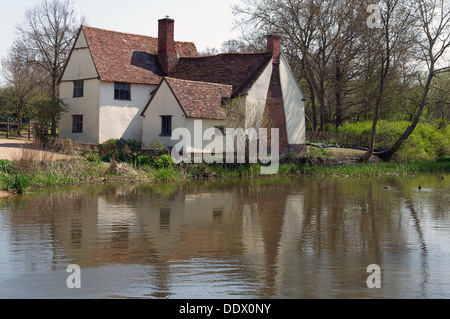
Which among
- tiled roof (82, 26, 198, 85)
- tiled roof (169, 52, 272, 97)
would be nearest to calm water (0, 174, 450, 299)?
tiled roof (169, 52, 272, 97)

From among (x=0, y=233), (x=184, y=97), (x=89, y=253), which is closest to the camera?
(x=89, y=253)

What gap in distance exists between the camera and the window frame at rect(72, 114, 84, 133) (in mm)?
37719

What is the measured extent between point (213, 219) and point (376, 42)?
83.4 ft

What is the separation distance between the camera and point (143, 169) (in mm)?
27391

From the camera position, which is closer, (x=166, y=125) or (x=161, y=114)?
(x=166, y=125)

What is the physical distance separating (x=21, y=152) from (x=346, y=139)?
86.7ft

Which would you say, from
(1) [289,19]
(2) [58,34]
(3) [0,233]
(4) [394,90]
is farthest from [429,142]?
(3) [0,233]

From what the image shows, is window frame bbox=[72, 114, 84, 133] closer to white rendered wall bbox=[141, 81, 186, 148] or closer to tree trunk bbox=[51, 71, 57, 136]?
tree trunk bbox=[51, 71, 57, 136]

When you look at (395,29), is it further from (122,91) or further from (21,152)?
(21,152)

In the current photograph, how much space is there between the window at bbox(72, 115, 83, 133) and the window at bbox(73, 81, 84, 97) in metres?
1.58

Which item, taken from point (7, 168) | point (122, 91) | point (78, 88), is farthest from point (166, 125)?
point (7, 168)

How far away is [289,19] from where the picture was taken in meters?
43.1
